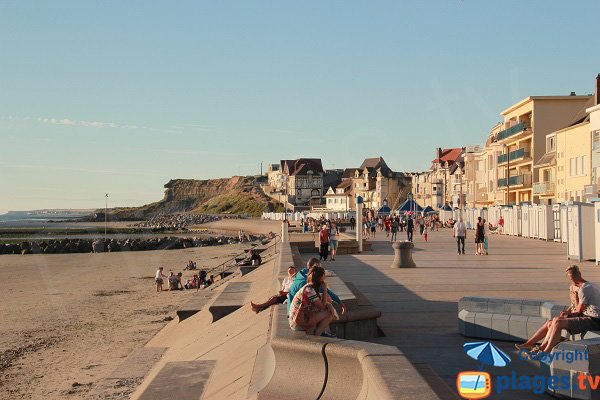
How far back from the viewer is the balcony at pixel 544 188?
Answer: 5233 cm

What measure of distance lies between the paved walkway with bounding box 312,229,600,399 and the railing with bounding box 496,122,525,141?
1257 inches

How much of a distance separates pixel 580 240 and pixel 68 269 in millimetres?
34441

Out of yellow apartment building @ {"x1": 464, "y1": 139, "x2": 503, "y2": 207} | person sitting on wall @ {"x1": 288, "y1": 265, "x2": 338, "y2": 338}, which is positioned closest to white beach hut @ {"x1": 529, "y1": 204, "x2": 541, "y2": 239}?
yellow apartment building @ {"x1": 464, "y1": 139, "x2": 503, "y2": 207}

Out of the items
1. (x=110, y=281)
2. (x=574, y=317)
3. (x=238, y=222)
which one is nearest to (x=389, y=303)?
(x=574, y=317)

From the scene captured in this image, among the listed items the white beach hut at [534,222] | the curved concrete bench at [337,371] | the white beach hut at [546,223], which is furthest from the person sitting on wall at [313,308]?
the white beach hut at [534,222]

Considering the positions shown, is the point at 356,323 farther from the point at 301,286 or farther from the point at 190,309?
the point at 190,309

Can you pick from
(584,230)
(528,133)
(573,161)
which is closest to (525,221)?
(573,161)

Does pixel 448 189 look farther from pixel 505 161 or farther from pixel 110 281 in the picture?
pixel 110 281

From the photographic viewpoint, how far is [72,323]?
23.6 metres

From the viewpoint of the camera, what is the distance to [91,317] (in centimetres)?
2511

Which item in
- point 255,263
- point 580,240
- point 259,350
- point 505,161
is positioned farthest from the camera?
point 505,161

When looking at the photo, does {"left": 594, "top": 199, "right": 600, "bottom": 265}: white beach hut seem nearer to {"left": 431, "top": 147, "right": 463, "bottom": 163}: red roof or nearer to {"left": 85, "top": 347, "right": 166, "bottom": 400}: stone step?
{"left": 85, "top": 347, "right": 166, "bottom": 400}: stone step

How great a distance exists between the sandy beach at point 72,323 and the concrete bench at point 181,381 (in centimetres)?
130

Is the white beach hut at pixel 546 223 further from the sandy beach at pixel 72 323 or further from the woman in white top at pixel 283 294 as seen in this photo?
the woman in white top at pixel 283 294
